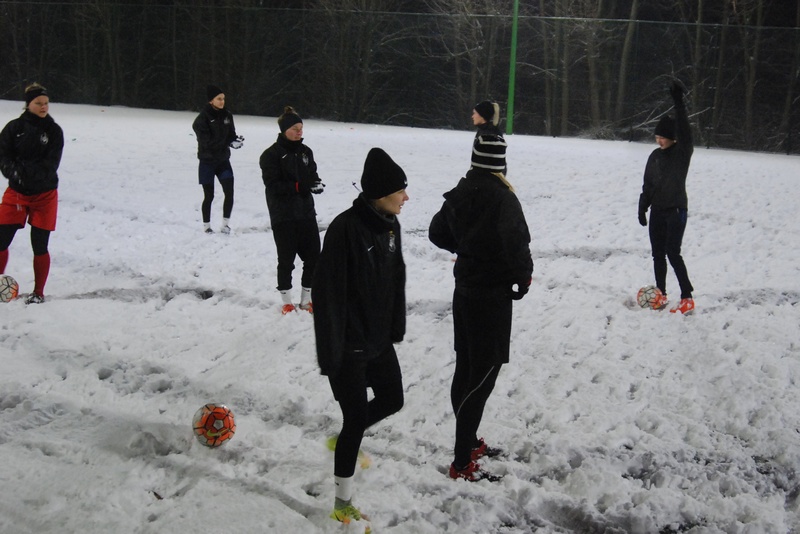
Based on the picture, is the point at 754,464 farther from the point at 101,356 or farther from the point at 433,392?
the point at 101,356

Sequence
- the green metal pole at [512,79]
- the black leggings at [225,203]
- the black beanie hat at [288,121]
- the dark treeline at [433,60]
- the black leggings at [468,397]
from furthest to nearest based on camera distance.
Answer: the green metal pole at [512,79] → the dark treeline at [433,60] → the black leggings at [225,203] → the black beanie hat at [288,121] → the black leggings at [468,397]

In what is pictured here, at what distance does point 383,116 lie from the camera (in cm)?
2558

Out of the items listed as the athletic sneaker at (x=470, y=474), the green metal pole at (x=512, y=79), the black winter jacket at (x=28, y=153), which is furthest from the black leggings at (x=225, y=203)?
the green metal pole at (x=512, y=79)

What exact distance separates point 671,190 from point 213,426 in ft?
14.9

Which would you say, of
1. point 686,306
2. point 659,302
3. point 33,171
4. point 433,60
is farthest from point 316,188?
point 433,60

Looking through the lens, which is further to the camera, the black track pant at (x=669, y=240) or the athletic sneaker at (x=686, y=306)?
the athletic sneaker at (x=686, y=306)

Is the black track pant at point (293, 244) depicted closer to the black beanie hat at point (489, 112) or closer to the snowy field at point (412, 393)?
the snowy field at point (412, 393)

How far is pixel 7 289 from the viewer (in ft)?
24.8

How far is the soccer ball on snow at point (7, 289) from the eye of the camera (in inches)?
297

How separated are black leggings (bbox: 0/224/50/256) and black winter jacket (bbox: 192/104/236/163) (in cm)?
323

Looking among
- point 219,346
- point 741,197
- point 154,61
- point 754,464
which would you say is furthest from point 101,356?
point 154,61

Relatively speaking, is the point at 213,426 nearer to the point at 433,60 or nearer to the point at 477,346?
the point at 477,346

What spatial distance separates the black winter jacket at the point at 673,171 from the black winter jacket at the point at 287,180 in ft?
9.76

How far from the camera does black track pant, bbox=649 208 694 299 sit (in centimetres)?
749
